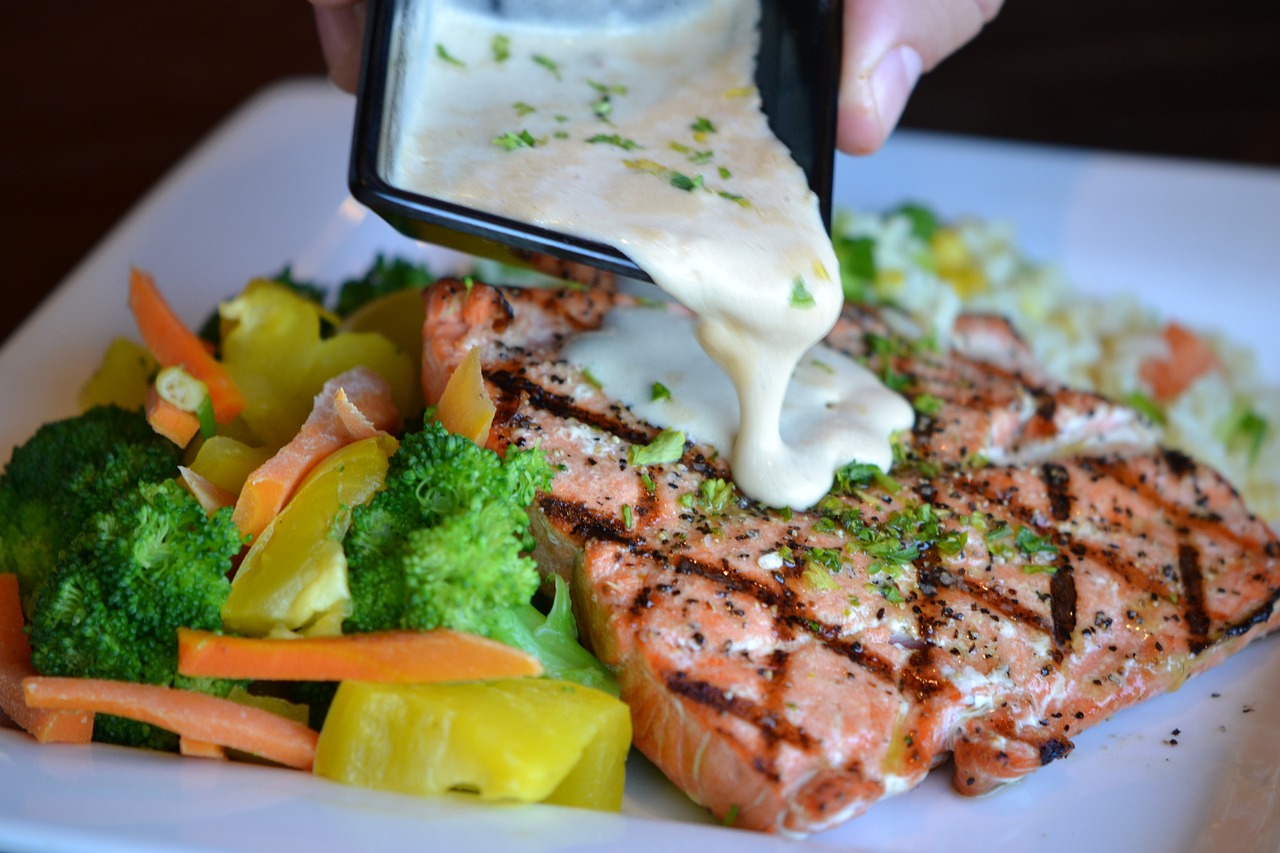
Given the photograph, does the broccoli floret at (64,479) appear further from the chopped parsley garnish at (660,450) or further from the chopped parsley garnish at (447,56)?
the chopped parsley garnish at (447,56)

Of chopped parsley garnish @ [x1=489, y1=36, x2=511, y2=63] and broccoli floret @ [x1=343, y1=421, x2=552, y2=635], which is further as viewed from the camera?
chopped parsley garnish @ [x1=489, y1=36, x2=511, y2=63]

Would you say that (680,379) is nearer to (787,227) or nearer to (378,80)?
(787,227)

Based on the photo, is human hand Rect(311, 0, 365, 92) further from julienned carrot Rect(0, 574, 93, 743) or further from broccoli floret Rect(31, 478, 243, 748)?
julienned carrot Rect(0, 574, 93, 743)

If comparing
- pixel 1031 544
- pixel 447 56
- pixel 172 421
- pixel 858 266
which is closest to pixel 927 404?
pixel 1031 544

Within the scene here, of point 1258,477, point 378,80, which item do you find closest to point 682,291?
point 378,80

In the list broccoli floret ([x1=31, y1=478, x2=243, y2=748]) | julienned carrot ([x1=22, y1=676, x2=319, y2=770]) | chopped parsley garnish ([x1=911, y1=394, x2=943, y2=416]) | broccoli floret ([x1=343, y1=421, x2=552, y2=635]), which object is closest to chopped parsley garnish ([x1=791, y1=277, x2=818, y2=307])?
broccoli floret ([x1=343, y1=421, x2=552, y2=635])

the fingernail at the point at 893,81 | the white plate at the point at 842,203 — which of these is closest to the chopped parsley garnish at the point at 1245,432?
the white plate at the point at 842,203

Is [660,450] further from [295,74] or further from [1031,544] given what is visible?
[295,74]
